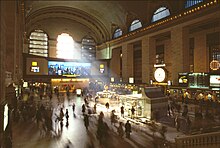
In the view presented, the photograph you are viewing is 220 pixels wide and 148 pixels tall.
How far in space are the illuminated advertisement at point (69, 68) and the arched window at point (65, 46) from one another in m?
8.08

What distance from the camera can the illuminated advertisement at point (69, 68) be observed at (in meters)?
34.8

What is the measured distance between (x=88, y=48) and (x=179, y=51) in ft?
96.1

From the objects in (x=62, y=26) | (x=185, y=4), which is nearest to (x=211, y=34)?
(x=185, y=4)

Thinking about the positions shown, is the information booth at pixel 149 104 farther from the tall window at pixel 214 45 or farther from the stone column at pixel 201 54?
the stone column at pixel 201 54

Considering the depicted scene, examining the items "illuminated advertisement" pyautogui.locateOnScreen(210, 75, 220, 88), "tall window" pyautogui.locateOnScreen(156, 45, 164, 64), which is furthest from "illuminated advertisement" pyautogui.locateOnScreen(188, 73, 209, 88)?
"tall window" pyautogui.locateOnScreen(156, 45, 164, 64)

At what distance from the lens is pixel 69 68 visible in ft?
125

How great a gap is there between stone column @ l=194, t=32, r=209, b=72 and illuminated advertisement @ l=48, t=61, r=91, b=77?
19.6 m

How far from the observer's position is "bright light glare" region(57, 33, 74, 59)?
44.8 metres

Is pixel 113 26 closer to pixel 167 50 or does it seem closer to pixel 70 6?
pixel 70 6

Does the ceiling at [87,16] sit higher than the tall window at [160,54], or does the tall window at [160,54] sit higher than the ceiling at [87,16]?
the ceiling at [87,16]

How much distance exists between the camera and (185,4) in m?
24.3

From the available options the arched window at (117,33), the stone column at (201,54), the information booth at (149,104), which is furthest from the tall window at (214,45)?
the arched window at (117,33)

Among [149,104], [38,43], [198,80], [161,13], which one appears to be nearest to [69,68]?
[38,43]

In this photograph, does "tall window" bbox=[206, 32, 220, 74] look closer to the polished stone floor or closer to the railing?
the railing
